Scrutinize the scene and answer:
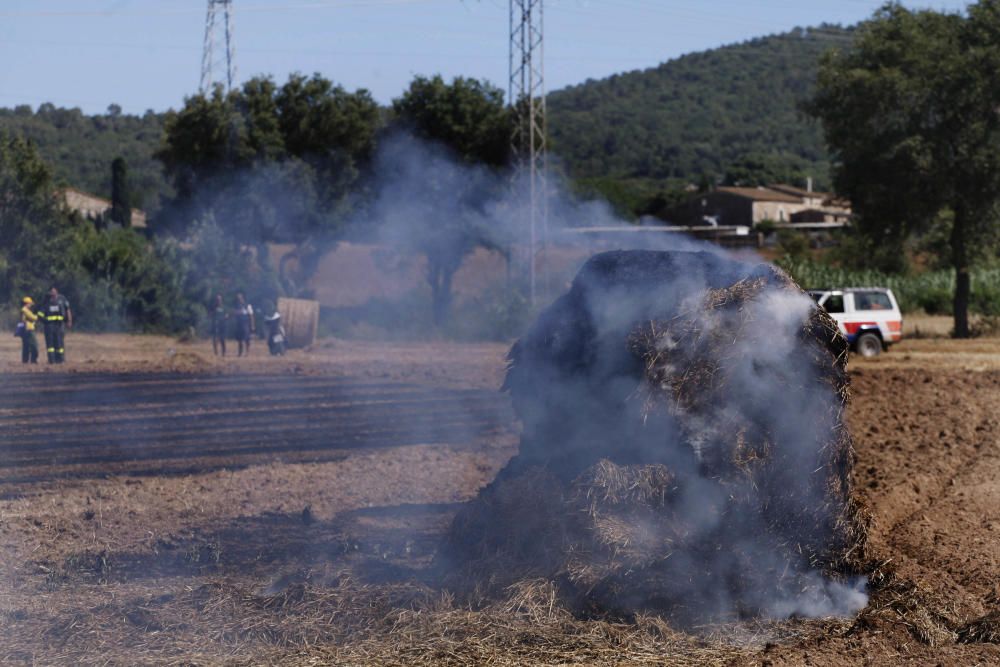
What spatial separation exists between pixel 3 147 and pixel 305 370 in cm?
1648

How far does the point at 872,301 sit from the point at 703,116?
110735 mm

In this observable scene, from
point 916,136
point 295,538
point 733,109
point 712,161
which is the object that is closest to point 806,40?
point 733,109

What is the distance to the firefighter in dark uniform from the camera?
2206 centimetres

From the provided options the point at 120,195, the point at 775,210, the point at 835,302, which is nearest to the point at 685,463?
the point at 835,302

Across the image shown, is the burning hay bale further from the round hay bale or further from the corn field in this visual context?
the corn field

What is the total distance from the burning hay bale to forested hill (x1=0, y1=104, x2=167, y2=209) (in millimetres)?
58778

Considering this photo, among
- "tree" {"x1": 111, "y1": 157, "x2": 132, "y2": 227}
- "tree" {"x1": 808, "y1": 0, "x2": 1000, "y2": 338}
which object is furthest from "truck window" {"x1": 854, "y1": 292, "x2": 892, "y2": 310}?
"tree" {"x1": 111, "y1": 157, "x2": 132, "y2": 227}

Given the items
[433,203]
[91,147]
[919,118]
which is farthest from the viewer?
[91,147]

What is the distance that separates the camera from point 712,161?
119438 millimetres

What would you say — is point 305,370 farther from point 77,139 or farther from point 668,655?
point 77,139

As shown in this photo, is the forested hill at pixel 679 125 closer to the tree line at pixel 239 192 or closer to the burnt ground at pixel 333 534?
the tree line at pixel 239 192

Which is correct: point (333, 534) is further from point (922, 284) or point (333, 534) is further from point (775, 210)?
point (775, 210)

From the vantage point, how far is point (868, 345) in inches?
1045

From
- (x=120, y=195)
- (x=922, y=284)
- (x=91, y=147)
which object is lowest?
(x=922, y=284)
